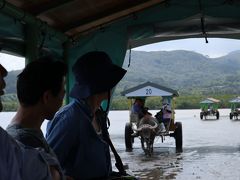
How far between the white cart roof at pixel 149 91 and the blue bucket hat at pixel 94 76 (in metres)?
12.5

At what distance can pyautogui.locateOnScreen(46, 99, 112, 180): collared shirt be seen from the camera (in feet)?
6.21

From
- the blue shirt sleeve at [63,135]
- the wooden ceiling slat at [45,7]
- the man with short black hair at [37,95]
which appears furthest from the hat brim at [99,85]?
the wooden ceiling slat at [45,7]

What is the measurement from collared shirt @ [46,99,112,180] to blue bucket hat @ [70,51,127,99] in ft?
0.38

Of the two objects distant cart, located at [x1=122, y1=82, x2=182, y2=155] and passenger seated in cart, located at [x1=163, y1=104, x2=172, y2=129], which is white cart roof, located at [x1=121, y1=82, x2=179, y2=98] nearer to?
distant cart, located at [x1=122, y1=82, x2=182, y2=155]

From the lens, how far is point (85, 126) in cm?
194

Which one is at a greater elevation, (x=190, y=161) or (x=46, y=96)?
(x=46, y=96)

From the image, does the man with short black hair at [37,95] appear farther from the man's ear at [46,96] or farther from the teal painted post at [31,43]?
the teal painted post at [31,43]

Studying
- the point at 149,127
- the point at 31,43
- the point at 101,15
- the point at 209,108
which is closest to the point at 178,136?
the point at 149,127

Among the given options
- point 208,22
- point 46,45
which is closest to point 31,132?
point 46,45

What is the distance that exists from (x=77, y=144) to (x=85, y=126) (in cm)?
9

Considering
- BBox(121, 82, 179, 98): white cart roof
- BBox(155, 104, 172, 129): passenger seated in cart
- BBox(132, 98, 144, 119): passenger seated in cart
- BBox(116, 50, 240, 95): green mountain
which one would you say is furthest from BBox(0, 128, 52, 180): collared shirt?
BBox(116, 50, 240, 95): green mountain

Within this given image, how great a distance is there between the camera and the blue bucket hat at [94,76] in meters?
2.05

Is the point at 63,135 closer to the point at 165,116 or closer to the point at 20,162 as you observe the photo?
the point at 20,162

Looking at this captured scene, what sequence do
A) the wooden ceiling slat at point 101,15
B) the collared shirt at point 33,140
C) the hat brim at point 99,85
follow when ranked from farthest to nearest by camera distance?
the wooden ceiling slat at point 101,15
the hat brim at point 99,85
the collared shirt at point 33,140
